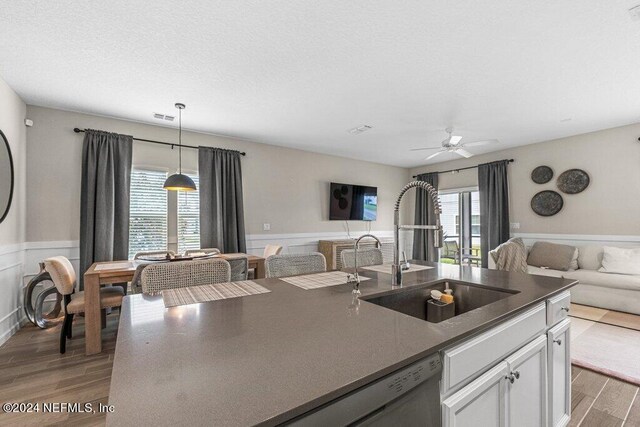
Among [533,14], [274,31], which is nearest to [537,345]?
[533,14]

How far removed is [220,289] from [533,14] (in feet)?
8.89

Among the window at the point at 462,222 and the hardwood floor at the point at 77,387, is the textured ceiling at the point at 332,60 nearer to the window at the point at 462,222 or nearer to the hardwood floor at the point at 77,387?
the window at the point at 462,222

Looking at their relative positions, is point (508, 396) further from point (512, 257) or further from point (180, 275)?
point (512, 257)

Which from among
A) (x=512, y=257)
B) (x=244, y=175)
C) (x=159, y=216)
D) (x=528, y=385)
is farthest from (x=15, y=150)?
(x=512, y=257)

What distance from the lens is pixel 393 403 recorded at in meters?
0.75

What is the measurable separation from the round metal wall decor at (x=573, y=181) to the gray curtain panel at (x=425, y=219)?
7.71 feet

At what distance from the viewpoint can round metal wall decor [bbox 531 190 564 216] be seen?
4863mm

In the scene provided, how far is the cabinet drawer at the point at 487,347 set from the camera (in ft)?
2.99

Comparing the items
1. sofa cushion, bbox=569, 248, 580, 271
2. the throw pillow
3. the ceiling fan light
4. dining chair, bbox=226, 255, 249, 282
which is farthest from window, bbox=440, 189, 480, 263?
the ceiling fan light

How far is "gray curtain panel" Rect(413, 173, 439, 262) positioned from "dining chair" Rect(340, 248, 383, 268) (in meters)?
4.67

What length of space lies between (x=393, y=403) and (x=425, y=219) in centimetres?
656

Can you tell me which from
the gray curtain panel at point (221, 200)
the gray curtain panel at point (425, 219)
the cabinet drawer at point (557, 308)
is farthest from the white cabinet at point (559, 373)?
the gray curtain panel at point (425, 219)

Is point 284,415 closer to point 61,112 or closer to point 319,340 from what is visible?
point 319,340

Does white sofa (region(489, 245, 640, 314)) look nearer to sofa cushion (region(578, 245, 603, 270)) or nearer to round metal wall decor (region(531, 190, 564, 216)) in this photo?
sofa cushion (region(578, 245, 603, 270))
